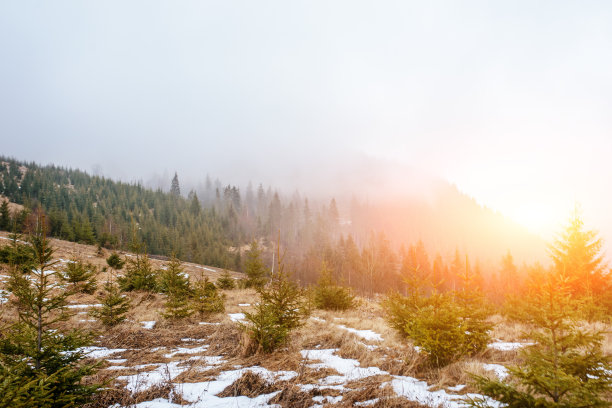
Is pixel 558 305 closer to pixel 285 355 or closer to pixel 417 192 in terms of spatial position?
pixel 285 355

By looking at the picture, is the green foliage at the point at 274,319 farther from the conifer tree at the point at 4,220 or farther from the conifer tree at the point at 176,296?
the conifer tree at the point at 4,220

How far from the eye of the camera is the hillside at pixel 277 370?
5.30 m

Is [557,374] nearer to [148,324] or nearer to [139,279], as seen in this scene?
[148,324]

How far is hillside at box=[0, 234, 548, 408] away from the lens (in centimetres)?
530

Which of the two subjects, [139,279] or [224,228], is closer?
[139,279]

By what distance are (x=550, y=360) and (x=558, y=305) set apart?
789 millimetres

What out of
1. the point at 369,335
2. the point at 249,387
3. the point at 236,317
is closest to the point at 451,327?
the point at 369,335

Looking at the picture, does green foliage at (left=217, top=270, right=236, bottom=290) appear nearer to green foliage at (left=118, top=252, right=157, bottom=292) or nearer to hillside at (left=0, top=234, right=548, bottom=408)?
green foliage at (left=118, top=252, right=157, bottom=292)

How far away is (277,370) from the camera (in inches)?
266

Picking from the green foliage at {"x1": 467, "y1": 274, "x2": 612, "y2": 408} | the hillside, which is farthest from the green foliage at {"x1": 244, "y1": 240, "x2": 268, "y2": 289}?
the green foliage at {"x1": 467, "y1": 274, "x2": 612, "y2": 408}

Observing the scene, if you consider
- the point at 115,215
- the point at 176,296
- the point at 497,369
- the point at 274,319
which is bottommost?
the point at 176,296

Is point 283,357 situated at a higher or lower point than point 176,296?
higher

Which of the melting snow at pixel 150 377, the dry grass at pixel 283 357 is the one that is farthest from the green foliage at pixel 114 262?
the melting snow at pixel 150 377

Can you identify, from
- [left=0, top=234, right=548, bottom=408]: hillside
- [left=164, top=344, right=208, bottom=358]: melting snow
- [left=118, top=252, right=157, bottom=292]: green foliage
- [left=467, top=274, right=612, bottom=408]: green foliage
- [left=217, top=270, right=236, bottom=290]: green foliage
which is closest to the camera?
[left=467, top=274, right=612, bottom=408]: green foliage
